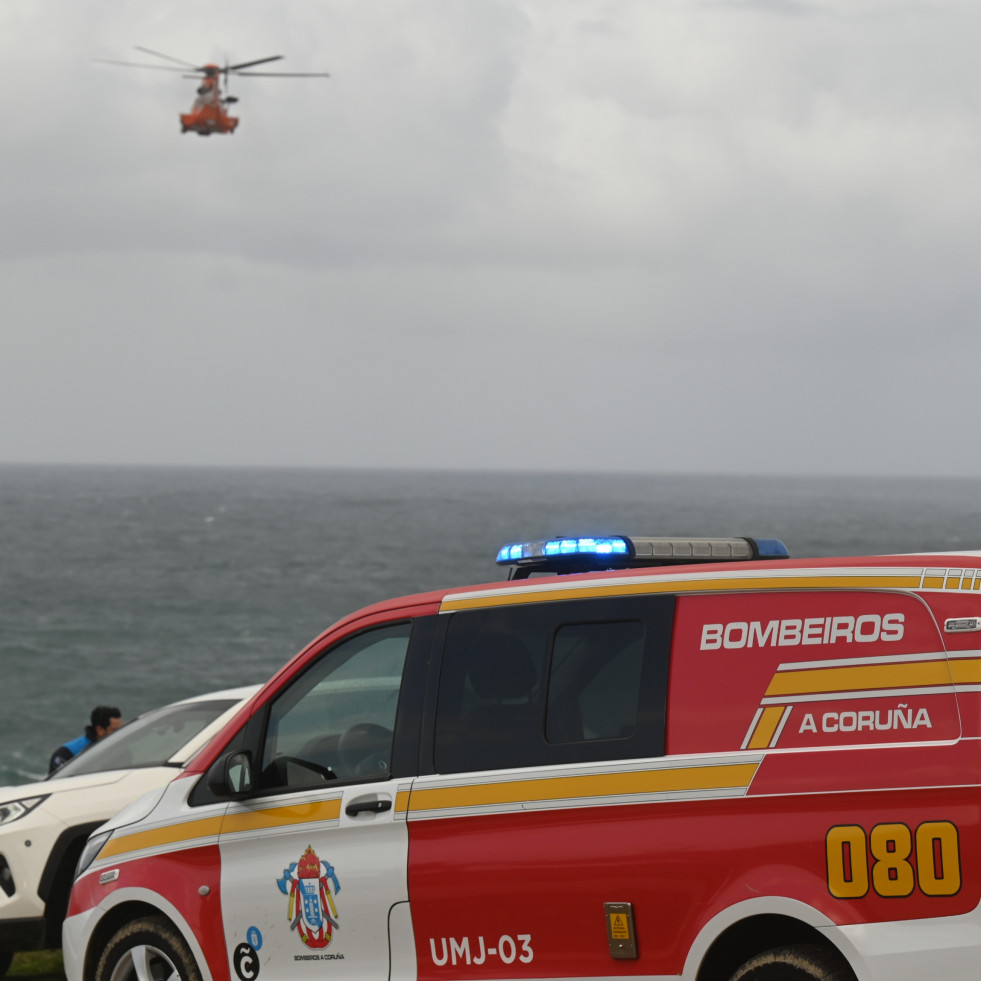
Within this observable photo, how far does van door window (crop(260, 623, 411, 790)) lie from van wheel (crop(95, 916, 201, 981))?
31.1 inches

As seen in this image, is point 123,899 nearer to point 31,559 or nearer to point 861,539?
point 31,559

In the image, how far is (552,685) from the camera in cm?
531

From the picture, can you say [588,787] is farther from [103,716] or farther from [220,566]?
[220,566]

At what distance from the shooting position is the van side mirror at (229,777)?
5961 mm

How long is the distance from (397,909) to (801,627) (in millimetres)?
1739

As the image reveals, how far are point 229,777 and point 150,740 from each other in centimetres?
308

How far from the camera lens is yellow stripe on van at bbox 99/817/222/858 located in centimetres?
608

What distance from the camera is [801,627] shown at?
4.86m

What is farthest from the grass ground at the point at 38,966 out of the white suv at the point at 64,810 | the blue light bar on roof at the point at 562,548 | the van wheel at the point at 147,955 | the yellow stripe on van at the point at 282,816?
the blue light bar on roof at the point at 562,548

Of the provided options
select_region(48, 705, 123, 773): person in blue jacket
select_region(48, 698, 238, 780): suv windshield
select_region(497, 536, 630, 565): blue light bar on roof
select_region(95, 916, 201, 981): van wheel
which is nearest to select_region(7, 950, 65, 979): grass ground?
select_region(48, 698, 238, 780): suv windshield

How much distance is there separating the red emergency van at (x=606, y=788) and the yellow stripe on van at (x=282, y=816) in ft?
0.04

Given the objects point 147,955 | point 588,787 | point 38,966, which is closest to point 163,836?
point 147,955

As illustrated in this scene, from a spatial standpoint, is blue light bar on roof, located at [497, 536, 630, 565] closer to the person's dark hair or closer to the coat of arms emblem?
the coat of arms emblem

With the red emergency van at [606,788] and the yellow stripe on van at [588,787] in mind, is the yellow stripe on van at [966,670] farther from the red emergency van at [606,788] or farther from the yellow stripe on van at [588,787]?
the yellow stripe on van at [588,787]
